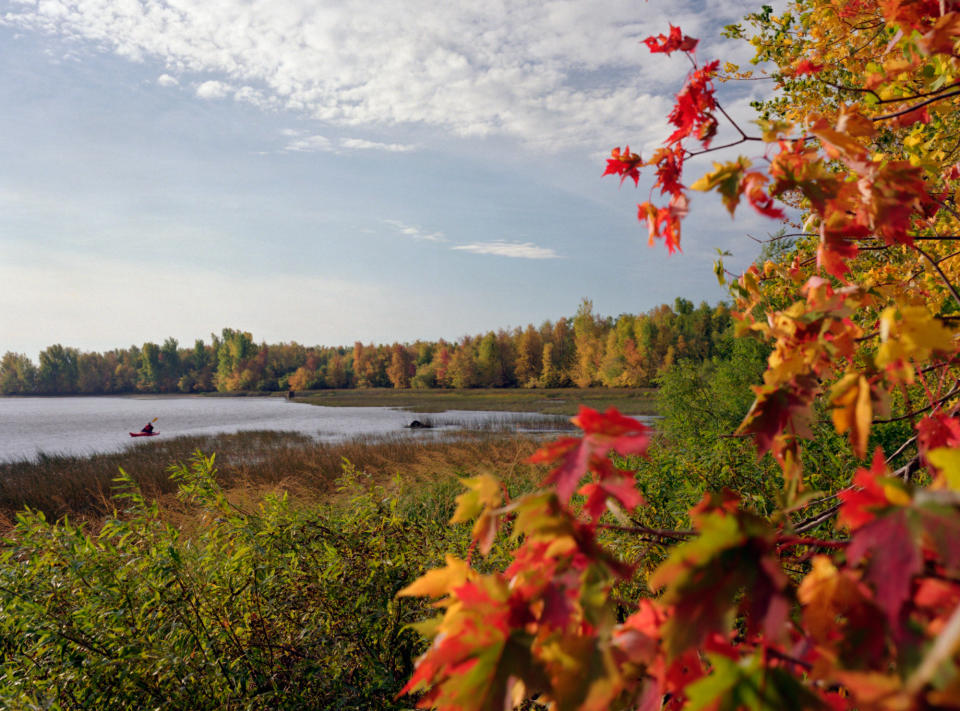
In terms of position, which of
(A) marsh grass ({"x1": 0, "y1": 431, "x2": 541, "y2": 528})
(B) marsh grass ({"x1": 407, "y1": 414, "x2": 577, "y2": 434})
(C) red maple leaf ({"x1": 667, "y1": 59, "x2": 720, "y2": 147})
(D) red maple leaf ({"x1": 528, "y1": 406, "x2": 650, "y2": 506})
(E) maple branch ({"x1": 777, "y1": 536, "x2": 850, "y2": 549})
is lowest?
(B) marsh grass ({"x1": 407, "y1": 414, "x2": 577, "y2": 434})

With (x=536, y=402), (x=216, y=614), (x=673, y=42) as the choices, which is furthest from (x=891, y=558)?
(x=536, y=402)

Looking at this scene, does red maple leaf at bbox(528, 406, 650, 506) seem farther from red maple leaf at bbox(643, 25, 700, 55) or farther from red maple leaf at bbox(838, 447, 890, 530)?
red maple leaf at bbox(643, 25, 700, 55)

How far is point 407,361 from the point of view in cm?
7594

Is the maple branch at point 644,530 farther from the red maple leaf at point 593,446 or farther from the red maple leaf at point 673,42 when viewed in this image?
the red maple leaf at point 673,42

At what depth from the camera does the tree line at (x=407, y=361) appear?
5416 cm

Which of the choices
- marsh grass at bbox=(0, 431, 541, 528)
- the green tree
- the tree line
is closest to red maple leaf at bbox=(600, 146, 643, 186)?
marsh grass at bbox=(0, 431, 541, 528)

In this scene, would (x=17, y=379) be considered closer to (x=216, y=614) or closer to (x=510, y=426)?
(x=510, y=426)

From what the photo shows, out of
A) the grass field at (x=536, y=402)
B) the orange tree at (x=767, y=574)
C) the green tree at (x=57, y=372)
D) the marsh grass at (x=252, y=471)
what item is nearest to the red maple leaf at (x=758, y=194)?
the orange tree at (x=767, y=574)

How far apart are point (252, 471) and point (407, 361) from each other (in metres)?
63.6

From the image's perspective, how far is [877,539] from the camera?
0.53 m

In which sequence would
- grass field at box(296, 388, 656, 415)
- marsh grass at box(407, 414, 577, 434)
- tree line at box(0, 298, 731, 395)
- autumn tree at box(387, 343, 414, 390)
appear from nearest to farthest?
marsh grass at box(407, 414, 577, 434)
grass field at box(296, 388, 656, 415)
tree line at box(0, 298, 731, 395)
autumn tree at box(387, 343, 414, 390)

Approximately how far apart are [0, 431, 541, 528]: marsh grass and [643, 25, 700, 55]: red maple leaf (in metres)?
6.20

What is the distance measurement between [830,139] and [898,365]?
570 mm

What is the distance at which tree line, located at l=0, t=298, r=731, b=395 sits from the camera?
54156 millimetres
